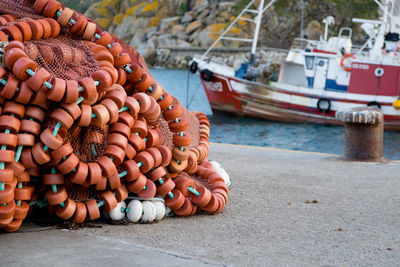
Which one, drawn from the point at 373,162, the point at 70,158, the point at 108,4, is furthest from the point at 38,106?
the point at 108,4

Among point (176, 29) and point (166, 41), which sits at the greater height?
point (176, 29)

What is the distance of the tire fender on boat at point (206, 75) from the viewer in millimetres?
29416

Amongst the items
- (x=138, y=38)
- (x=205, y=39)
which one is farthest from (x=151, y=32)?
(x=205, y=39)

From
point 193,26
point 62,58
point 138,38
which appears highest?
point 62,58

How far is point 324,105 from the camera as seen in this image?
28.2 meters

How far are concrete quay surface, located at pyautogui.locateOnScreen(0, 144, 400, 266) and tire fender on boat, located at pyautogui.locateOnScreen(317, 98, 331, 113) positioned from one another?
73.7ft

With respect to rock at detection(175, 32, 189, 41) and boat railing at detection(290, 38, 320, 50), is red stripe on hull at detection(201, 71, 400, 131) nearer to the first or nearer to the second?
boat railing at detection(290, 38, 320, 50)

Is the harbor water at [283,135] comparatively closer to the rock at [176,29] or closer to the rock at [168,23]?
the rock at [176,29]

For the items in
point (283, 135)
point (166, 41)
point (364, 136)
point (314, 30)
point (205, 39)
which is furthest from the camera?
point (166, 41)

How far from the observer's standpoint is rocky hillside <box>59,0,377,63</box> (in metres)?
67.1

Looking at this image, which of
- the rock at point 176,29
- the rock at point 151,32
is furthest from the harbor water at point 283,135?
the rock at point 151,32

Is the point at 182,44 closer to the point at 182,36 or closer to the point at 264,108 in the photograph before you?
the point at 182,36

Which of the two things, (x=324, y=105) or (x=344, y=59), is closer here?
(x=344, y=59)

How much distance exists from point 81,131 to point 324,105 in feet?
83.6
